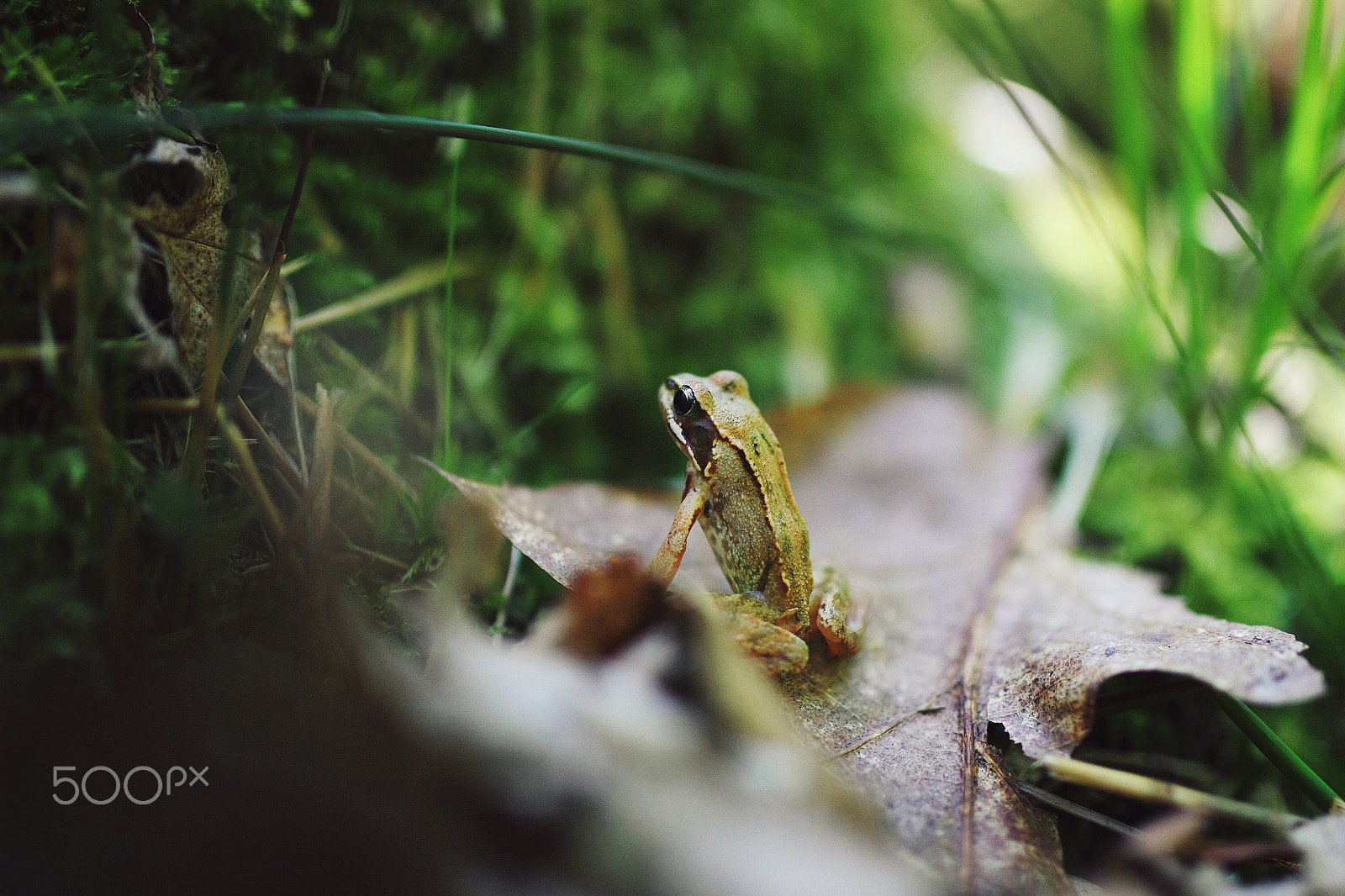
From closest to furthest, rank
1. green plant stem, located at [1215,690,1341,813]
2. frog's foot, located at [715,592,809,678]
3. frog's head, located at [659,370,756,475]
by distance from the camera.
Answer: green plant stem, located at [1215,690,1341,813]
frog's foot, located at [715,592,809,678]
frog's head, located at [659,370,756,475]

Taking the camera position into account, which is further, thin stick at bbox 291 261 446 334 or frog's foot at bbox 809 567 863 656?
thin stick at bbox 291 261 446 334

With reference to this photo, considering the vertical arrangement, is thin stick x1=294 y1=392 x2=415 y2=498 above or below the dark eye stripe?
below

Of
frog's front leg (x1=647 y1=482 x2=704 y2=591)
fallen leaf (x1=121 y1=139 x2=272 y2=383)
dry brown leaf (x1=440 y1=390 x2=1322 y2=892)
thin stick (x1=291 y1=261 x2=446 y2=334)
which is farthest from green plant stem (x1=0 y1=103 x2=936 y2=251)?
frog's front leg (x1=647 y1=482 x2=704 y2=591)

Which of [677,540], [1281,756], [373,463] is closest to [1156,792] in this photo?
[1281,756]

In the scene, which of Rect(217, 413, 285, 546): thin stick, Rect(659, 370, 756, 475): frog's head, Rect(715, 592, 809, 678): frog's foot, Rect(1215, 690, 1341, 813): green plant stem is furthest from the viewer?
Rect(659, 370, 756, 475): frog's head

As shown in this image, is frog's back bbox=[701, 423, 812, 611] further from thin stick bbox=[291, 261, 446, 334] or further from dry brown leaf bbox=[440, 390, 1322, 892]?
thin stick bbox=[291, 261, 446, 334]

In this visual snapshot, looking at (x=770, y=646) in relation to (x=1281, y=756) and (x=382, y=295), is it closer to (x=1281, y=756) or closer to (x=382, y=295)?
(x=1281, y=756)

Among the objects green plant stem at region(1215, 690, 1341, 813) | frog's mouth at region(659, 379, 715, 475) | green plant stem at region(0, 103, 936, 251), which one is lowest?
green plant stem at region(1215, 690, 1341, 813)

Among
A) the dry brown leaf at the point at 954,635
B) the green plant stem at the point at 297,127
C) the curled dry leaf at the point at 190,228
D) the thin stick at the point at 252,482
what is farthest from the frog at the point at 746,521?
the curled dry leaf at the point at 190,228
